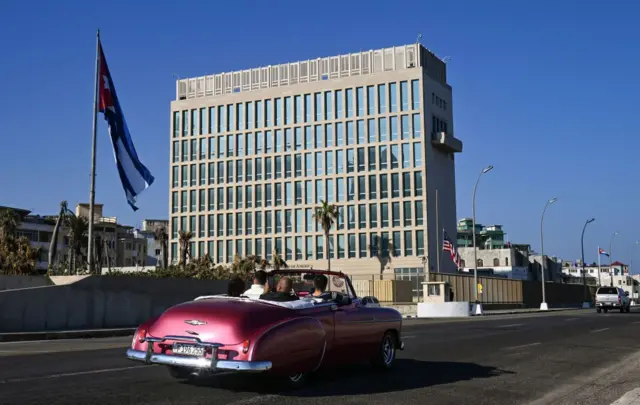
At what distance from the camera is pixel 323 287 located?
9.80 metres

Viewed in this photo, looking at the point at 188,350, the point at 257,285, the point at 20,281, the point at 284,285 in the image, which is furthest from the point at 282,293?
the point at 20,281

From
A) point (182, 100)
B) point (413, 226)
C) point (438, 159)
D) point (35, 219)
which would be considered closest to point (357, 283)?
point (413, 226)

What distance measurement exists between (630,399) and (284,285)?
4274 millimetres

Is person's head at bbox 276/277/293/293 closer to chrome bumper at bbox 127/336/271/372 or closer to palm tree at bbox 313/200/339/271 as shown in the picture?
chrome bumper at bbox 127/336/271/372

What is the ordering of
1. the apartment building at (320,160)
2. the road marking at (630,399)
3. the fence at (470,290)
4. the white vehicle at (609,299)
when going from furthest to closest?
the apartment building at (320,160) < the fence at (470,290) < the white vehicle at (609,299) < the road marking at (630,399)

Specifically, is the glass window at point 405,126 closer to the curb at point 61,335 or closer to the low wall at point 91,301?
the low wall at point 91,301

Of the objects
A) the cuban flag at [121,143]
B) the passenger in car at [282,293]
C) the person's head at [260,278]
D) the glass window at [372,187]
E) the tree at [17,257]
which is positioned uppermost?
the glass window at [372,187]

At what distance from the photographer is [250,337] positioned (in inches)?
295

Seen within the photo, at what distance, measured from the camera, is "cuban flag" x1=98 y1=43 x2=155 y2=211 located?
30.2 m

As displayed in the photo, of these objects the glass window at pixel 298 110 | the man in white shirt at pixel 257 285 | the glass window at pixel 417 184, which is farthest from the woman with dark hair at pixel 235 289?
the glass window at pixel 298 110

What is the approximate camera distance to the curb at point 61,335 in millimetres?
20188

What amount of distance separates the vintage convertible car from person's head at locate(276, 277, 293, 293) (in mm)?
282

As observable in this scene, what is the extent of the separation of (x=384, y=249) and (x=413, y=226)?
15.2ft

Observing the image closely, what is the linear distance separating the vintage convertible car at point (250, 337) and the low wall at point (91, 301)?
1583 centimetres
